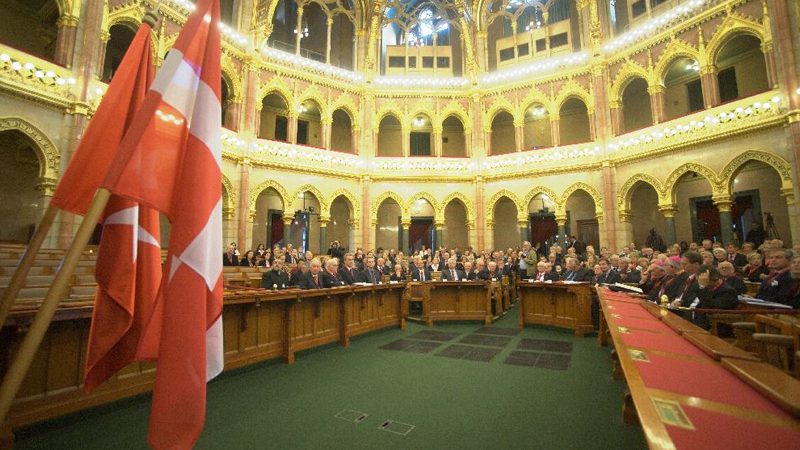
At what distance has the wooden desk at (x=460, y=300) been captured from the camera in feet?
31.4

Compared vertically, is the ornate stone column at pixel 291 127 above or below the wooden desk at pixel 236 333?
above

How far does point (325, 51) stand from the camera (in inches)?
763

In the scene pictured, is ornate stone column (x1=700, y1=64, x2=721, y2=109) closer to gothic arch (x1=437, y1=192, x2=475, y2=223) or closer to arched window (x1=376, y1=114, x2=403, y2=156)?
gothic arch (x1=437, y1=192, x2=475, y2=223)

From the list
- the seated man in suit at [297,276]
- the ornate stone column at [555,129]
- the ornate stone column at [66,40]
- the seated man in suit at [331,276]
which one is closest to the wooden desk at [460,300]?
the seated man in suit at [331,276]

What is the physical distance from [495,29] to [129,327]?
21010 millimetres

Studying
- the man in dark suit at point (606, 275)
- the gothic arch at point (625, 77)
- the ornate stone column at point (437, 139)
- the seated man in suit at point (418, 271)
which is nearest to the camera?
the man in dark suit at point (606, 275)

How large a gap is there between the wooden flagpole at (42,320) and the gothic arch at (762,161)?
1579 centimetres

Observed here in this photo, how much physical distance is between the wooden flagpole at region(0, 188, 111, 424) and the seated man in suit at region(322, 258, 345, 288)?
21.5 feet

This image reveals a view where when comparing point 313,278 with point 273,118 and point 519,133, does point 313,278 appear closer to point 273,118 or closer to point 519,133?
point 273,118

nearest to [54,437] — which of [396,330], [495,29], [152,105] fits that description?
[152,105]

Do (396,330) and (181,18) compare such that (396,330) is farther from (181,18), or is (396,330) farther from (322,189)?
(181,18)

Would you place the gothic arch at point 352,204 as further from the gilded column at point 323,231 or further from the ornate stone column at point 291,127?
the ornate stone column at point 291,127

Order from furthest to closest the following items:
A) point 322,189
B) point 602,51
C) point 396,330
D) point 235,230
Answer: point 322,189
point 602,51
point 235,230
point 396,330

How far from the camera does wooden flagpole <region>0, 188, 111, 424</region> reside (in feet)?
3.72
